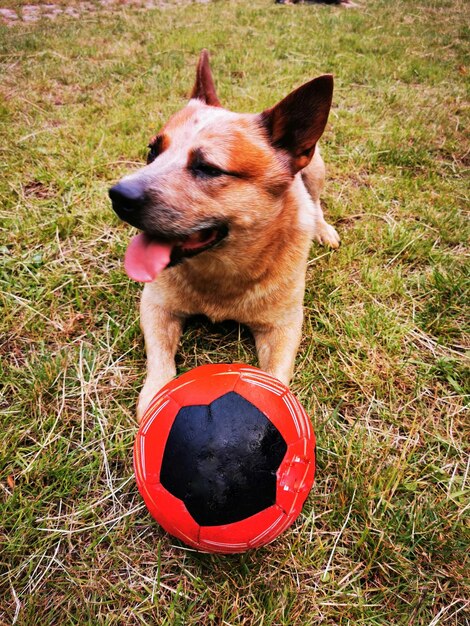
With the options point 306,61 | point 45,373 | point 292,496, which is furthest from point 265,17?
point 292,496

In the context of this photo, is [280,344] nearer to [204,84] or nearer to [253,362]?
[253,362]

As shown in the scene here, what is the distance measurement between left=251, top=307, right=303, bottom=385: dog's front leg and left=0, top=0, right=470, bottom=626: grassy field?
0.34 feet

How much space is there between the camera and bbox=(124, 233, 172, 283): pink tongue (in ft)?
5.76

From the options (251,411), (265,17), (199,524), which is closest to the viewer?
(199,524)

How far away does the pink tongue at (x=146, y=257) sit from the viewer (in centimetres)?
176

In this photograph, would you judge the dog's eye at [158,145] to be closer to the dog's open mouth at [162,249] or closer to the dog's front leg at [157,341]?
the dog's open mouth at [162,249]

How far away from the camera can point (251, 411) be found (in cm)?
136

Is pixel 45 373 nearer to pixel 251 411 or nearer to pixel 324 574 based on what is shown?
pixel 251 411

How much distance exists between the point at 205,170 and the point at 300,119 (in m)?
0.53

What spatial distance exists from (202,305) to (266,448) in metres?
1.03

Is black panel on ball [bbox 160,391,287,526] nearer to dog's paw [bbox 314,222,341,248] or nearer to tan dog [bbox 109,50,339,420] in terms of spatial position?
tan dog [bbox 109,50,339,420]

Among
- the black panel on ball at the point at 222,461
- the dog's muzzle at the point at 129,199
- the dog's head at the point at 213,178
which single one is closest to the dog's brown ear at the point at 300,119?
the dog's head at the point at 213,178

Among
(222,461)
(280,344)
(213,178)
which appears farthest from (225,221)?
(222,461)

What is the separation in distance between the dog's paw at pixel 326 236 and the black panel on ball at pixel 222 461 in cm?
184
